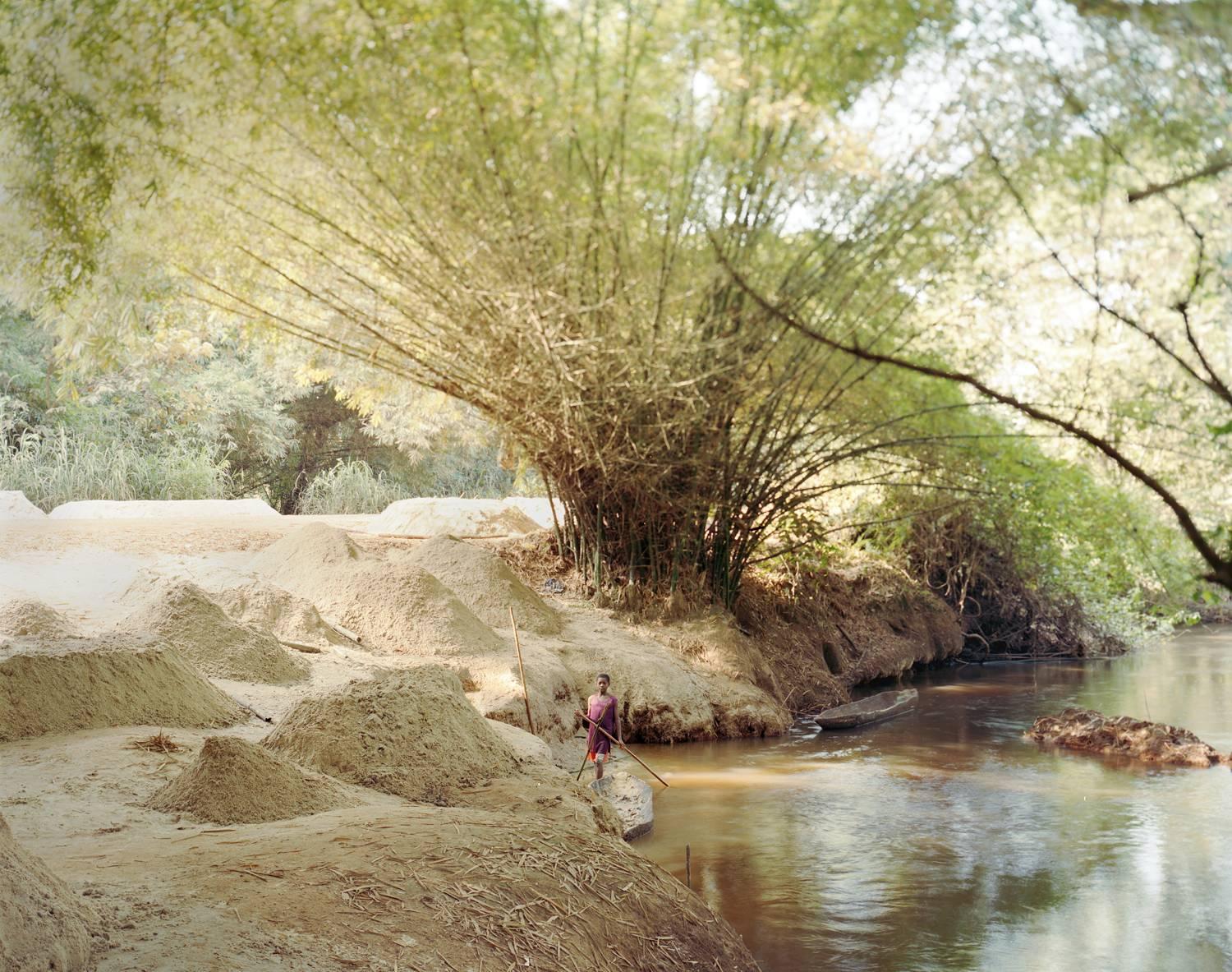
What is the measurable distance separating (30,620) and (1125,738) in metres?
6.88

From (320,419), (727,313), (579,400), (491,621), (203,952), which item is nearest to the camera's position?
(203,952)

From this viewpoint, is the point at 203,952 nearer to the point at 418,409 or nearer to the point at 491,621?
the point at 491,621

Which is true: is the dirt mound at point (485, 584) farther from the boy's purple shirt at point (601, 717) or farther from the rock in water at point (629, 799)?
the rock in water at point (629, 799)

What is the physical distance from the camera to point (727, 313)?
242 inches

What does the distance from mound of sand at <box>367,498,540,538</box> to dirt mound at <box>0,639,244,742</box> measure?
6.41m

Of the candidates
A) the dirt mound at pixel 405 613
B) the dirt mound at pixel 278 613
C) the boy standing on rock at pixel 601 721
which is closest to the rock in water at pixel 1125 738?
the boy standing on rock at pixel 601 721

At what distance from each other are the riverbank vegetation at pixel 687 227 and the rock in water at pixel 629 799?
2023mm

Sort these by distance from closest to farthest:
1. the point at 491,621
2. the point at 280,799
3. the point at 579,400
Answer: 1. the point at 280,799
2. the point at 579,400
3. the point at 491,621

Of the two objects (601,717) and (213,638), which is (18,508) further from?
(601,717)

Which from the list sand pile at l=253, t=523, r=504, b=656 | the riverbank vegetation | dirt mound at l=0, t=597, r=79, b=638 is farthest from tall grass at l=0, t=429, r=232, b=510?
dirt mound at l=0, t=597, r=79, b=638

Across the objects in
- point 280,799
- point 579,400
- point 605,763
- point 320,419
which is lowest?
point 605,763

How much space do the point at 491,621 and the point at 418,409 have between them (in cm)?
647

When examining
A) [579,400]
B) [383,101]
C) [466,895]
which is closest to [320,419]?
[579,400]

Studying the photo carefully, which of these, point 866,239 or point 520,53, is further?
point 866,239
